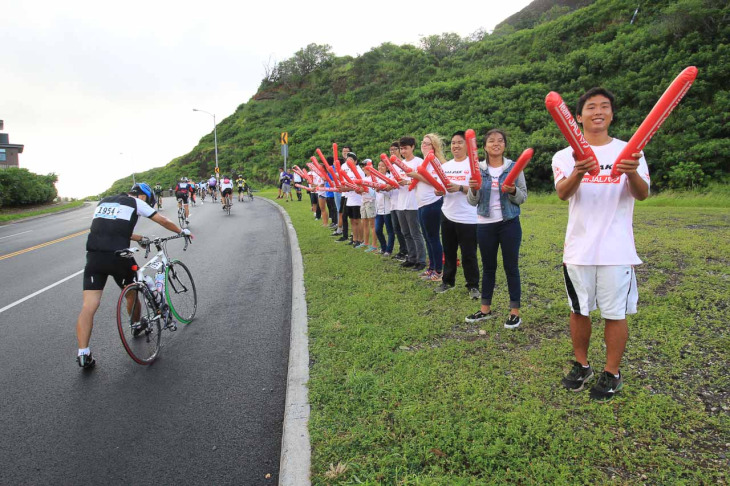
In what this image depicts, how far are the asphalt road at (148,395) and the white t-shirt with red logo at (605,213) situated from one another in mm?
2645

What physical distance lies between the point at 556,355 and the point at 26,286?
28.6 ft

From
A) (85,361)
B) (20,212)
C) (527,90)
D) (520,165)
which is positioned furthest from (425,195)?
(20,212)

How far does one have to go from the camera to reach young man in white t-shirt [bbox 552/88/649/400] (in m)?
2.85

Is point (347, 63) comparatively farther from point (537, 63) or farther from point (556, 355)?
point (556, 355)

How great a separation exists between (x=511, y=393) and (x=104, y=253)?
4.22 meters

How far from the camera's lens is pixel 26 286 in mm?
7570

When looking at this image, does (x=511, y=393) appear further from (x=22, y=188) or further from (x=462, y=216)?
(x=22, y=188)

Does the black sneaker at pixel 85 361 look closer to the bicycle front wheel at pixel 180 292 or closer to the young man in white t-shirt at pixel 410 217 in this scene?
the bicycle front wheel at pixel 180 292

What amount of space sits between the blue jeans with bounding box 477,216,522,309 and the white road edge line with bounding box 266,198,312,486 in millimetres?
2147

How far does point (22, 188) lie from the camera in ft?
78.3

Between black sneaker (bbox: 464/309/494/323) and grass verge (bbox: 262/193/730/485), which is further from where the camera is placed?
black sneaker (bbox: 464/309/494/323)

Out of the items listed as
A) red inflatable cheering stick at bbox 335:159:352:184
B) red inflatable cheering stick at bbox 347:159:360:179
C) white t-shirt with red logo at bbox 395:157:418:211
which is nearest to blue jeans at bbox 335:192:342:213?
red inflatable cheering stick at bbox 335:159:352:184

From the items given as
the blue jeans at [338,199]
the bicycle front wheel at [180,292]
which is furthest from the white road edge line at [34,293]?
the blue jeans at [338,199]

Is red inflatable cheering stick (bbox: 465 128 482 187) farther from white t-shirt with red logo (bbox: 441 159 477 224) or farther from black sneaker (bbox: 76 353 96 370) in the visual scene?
black sneaker (bbox: 76 353 96 370)
